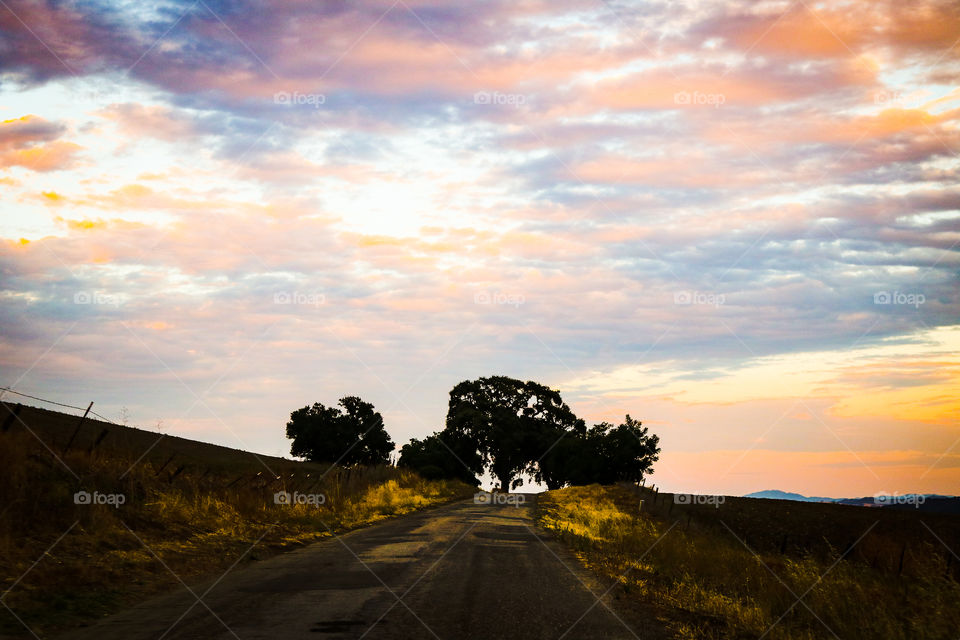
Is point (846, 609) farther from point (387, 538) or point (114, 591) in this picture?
point (387, 538)

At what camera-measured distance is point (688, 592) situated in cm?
1240

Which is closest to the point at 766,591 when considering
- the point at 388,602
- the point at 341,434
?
the point at 388,602

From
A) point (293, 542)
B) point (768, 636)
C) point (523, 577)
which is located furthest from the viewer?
point (293, 542)

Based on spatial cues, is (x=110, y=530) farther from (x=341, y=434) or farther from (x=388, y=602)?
(x=341, y=434)

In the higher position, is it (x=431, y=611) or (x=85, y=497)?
(x=85, y=497)

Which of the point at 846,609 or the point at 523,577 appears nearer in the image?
the point at 846,609

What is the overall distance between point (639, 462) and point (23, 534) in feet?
335

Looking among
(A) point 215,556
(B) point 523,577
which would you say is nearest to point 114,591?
(A) point 215,556

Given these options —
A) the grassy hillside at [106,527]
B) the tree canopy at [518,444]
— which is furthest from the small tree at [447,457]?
the grassy hillside at [106,527]

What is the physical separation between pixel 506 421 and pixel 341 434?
35866 millimetres

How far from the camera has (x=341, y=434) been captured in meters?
121

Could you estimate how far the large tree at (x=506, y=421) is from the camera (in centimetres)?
9438

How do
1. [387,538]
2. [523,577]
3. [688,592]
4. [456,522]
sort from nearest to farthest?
1. [688,592]
2. [523,577]
3. [387,538]
4. [456,522]

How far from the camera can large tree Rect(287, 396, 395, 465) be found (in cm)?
11900
